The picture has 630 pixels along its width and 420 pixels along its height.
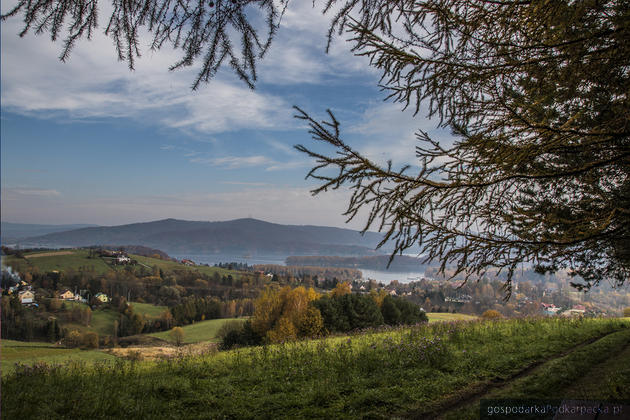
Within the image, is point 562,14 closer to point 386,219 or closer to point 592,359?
point 386,219

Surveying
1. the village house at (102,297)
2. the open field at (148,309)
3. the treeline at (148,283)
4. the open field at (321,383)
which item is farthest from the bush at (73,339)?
the open field at (321,383)

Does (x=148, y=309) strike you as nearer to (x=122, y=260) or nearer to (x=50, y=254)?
(x=122, y=260)

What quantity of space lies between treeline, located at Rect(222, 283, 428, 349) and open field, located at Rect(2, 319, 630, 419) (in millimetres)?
19418

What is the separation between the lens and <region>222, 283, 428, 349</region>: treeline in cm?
2973

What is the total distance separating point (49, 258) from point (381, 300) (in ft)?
281

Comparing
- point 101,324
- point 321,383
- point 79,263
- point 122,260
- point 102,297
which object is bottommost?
point 101,324

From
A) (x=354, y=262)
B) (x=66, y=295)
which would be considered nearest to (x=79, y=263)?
(x=66, y=295)

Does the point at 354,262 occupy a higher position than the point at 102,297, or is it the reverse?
the point at 102,297

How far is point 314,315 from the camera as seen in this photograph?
29531 mm

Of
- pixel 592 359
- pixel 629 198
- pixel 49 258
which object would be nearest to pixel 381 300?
pixel 592 359

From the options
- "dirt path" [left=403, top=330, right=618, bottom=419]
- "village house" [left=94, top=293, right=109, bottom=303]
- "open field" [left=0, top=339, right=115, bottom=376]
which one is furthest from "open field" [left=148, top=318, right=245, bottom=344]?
"dirt path" [left=403, top=330, right=618, bottom=419]

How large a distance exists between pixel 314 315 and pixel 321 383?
24.9 meters

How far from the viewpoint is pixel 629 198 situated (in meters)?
4.19

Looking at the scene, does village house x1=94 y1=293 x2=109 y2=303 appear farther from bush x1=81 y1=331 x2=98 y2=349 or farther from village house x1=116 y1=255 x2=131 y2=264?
village house x1=116 y1=255 x2=131 y2=264
